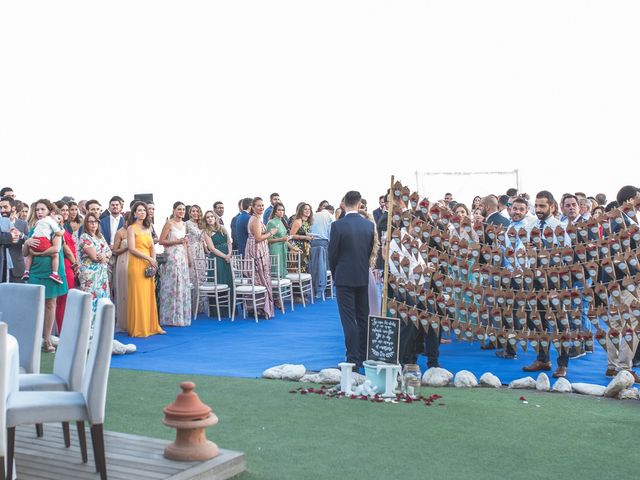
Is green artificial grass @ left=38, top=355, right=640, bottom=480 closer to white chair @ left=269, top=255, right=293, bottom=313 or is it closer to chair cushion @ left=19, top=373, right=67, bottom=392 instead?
chair cushion @ left=19, top=373, right=67, bottom=392

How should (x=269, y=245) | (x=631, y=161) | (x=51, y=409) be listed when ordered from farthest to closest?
(x=631, y=161), (x=269, y=245), (x=51, y=409)

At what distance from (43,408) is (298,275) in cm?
830

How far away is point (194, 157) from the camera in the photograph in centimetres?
1597

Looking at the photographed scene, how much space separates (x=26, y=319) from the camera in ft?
16.0

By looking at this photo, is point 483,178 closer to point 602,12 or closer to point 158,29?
point 602,12

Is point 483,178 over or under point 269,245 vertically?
over

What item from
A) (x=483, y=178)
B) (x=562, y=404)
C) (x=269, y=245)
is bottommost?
(x=562, y=404)

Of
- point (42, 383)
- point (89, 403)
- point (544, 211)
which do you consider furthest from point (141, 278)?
point (89, 403)

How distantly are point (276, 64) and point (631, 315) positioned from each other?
12132 millimetres

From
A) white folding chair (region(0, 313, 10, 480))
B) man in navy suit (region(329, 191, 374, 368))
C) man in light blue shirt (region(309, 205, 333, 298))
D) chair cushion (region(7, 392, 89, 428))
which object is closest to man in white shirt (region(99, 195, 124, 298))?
man in light blue shirt (region(309, 205, 333, 298))

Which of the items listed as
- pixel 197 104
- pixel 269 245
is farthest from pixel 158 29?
pixel 269 245

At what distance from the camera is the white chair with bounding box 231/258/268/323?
1018 centimetres

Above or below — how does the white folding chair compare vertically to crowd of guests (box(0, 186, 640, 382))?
below

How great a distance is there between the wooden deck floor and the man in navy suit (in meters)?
2.85
